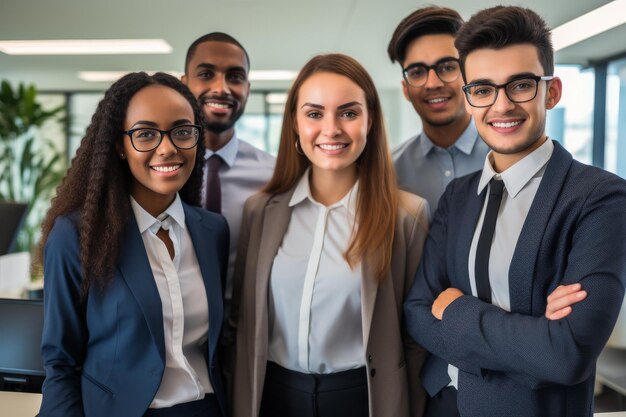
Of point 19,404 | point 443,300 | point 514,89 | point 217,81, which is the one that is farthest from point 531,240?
point 19,404

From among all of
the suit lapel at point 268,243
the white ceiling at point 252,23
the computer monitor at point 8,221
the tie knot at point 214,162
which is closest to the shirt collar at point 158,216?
the suit lapel at point 268,243

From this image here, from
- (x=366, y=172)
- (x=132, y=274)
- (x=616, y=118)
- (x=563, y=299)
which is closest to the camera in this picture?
(x=563, y=299)

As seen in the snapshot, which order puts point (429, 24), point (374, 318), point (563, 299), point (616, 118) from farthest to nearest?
1. point (616, 118)
2. point (429, 24)
3. point (374, 318)
4. point (563, 299)

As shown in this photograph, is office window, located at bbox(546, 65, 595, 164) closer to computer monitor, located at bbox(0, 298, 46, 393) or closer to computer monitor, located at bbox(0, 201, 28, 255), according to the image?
computer monitor, located at bbox(0, 201, 28, 255)

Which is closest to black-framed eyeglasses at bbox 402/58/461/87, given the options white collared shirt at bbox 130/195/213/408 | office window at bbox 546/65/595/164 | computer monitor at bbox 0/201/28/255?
white collared shirt at bbox 130/195/213/408

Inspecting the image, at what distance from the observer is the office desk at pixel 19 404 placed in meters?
1.75

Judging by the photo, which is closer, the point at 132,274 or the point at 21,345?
the point at 132,274

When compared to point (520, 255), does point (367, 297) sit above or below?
below

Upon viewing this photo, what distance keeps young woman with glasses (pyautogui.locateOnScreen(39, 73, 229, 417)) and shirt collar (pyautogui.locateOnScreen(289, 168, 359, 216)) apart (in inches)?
14.7

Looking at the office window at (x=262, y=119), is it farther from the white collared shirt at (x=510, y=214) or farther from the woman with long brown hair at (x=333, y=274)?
the white collared shirt at (x=510, y=214)

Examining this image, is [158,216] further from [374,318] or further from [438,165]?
[438,165]

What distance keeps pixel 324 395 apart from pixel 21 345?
3.61 ft

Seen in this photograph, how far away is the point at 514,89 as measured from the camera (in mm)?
1469

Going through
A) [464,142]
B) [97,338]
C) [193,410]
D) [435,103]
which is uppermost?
[435,103]
